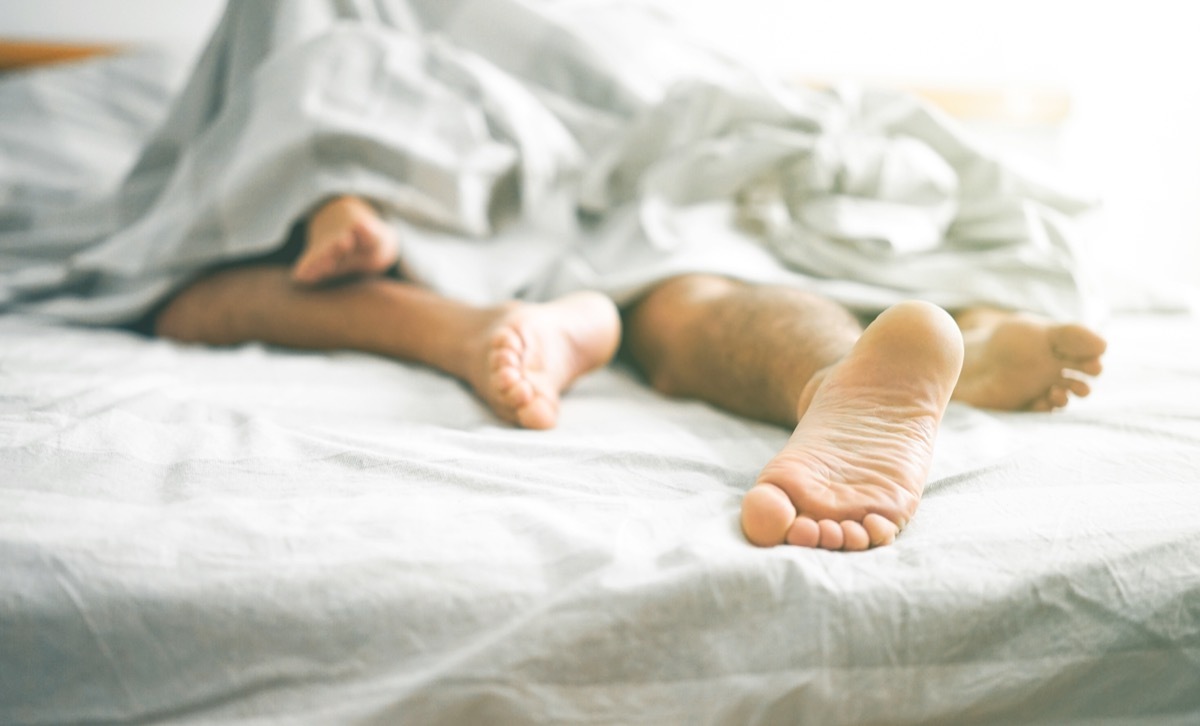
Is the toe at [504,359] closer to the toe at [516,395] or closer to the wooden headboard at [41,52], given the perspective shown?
the toe at [516,395]

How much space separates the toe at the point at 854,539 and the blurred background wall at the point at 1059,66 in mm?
1408

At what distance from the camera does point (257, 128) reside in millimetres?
837

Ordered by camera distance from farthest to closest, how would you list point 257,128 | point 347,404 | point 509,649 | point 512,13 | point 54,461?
point 512,13
point 257,128
point 347,404
point 54,461
point 509,649

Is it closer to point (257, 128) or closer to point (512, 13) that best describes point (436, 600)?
point (257, 128)

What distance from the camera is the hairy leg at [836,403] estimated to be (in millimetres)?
399

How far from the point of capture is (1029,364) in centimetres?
59

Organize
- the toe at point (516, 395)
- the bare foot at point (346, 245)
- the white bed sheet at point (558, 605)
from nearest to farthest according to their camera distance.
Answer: the white bed sheet at point (558, 605) < the toe at point (516, 395) < the bare foot at point (346, 245)

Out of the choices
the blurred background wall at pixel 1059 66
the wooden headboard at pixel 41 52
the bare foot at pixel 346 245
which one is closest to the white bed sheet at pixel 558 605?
the bare foot at pixel 346 245

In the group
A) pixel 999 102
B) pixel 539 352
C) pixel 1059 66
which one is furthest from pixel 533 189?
pixel 1059 66

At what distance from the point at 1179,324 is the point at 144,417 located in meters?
1.02

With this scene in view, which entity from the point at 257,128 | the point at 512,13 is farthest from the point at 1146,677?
the point at 512,13

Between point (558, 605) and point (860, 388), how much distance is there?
0.23 meters

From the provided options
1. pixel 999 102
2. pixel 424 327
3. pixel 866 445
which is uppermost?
pixel 999 102

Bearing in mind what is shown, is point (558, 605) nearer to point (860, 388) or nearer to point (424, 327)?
point (860, 388)
